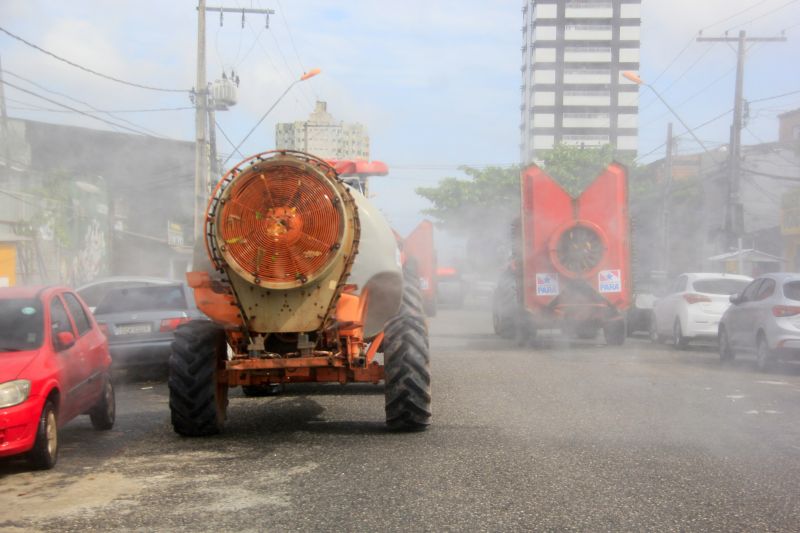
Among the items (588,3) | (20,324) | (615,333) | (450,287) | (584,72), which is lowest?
(615,333)

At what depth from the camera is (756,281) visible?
54.3ft

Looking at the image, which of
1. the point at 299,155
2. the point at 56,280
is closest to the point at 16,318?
the point at 299,155

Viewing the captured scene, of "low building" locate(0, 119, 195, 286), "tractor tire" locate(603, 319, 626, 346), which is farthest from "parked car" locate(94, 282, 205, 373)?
"low building" locate(0, 119, 195, 286)

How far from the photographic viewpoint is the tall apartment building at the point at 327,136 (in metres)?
34.0

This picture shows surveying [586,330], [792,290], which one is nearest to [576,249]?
[586,330]

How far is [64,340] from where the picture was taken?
8.35m

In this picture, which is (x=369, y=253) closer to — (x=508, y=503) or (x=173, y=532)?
(x=508, y=503)

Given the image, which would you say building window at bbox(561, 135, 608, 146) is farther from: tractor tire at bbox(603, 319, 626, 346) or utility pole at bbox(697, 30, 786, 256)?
tractor tire at bbox(603, 319, 626, 346)

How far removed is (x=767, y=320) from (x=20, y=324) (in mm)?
11123

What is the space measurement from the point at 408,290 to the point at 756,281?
28.4 ft

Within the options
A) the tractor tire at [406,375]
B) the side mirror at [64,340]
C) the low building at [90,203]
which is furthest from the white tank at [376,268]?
the low building at [90,203]

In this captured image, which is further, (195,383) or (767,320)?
(767,320)

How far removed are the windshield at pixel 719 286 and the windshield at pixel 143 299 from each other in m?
10.8

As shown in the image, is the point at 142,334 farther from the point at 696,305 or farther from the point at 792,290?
the point at 696,305
